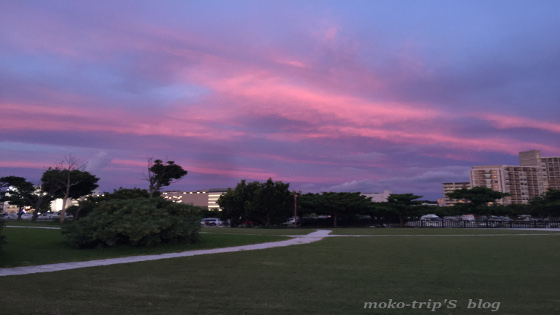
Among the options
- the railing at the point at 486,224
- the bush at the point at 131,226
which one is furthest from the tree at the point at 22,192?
the railing at the point at 486,224

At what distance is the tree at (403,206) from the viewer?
4753 centimetres

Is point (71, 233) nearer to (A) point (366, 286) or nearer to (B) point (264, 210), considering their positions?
(A) point (366, 286)

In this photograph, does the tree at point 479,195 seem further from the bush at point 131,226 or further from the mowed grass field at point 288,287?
the bush at point 131,226

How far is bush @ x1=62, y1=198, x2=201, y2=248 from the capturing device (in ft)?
52.7

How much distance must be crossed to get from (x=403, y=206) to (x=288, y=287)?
4271cm

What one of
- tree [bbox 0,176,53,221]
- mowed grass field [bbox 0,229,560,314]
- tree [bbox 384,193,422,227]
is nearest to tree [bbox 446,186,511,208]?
tree [bbox 384,193,422,227]

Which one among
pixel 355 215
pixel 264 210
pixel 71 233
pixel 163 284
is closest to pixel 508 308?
pixel 163 284

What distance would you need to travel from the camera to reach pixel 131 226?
16016 millimetres

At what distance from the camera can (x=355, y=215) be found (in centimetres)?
4972

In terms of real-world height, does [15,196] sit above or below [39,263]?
above

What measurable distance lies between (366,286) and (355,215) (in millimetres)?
42793

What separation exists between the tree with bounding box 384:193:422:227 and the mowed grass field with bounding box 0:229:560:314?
3617 cm

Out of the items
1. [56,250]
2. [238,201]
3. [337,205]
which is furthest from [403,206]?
[56,250]

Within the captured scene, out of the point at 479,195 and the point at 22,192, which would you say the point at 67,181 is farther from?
the point at 479,195
